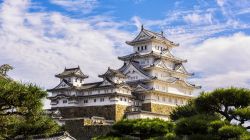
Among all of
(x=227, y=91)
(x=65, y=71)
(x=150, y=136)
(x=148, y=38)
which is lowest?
(x=150, y=136)

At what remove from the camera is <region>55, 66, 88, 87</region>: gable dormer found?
61156 mm

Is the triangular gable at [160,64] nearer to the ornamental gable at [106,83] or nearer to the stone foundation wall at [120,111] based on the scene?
the ornamental gable at [106,83]

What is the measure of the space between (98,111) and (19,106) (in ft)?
121

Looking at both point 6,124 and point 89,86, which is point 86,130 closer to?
point 89,86

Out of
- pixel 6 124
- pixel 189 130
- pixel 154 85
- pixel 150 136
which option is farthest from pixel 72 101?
pixel 6 124

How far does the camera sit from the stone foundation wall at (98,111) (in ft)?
183

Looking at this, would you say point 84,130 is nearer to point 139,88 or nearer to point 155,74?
point 139,88

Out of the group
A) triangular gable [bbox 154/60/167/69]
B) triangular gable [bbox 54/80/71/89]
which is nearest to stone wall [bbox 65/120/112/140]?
triangular gable [bbox 54/80/71/89]

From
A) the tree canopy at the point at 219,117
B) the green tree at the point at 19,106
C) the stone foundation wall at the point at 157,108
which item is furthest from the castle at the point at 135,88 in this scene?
the green tree at the point at 19,106

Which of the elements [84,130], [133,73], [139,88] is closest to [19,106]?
[84,130]

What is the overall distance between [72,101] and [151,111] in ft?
35.4

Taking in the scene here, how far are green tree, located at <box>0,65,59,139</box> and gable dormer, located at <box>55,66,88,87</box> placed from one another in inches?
1484

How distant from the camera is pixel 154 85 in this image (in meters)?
60.2

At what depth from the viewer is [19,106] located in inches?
818
